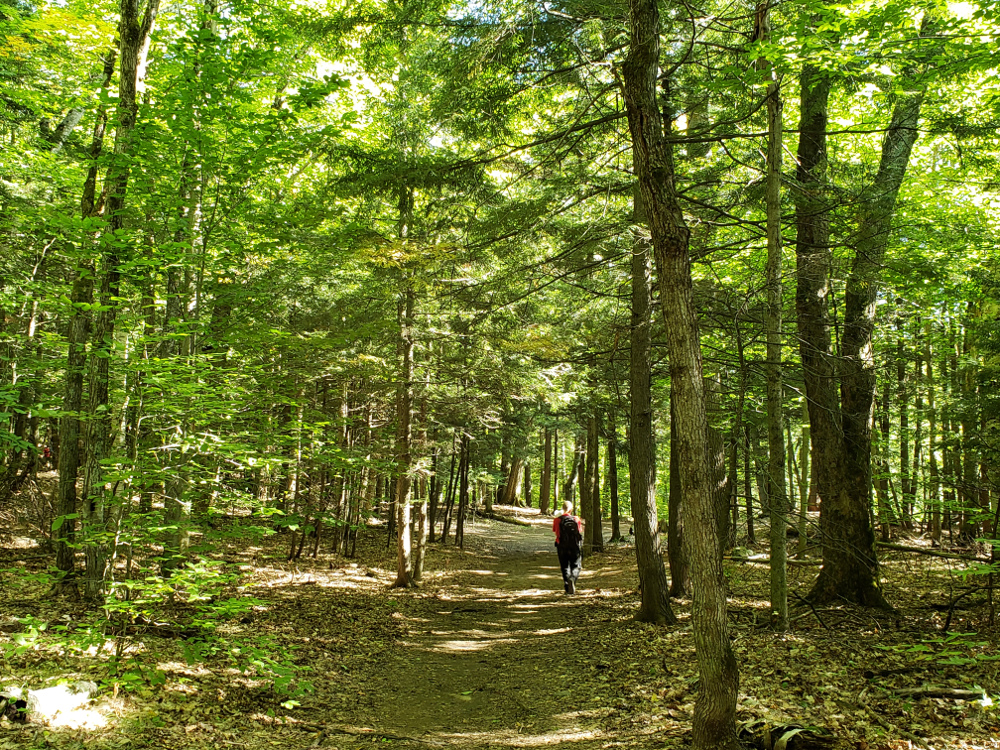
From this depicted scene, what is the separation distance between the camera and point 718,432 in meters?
10.8

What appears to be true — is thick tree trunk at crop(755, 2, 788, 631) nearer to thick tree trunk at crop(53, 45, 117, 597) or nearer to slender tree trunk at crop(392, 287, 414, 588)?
slender tree trunk at crop(392, 287, 414, 588)

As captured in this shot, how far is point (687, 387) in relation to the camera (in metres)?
4.73

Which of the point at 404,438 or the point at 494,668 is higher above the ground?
the point at 404,438

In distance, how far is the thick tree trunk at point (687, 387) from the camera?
14.6 feet

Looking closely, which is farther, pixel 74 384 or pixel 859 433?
Result: pixel 859 433

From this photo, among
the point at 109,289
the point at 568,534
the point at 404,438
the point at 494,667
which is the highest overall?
the point at 109,289

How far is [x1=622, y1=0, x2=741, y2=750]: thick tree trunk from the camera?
14.6ft

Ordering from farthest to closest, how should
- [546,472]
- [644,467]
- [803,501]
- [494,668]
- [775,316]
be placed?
1. [546,472]
2. [803,501]
3. [644,467]
4. [494,668]
5. [775,316]

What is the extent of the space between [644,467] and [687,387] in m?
5.23

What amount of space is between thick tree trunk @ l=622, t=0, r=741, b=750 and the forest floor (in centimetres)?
65

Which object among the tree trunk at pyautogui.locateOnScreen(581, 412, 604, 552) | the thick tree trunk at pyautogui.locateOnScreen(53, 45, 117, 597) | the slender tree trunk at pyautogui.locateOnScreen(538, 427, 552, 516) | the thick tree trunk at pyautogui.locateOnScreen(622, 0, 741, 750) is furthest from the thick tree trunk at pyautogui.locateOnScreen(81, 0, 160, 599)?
the slender tree trunk at pyautogui.locateOnScreen(538, 427, 552, 516)

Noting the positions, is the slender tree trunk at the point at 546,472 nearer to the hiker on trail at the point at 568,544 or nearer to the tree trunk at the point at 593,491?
the tree trunk at the point at 593,491

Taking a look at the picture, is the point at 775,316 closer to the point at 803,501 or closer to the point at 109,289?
the point at 803,501

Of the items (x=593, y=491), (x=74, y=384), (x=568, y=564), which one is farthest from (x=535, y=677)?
(x=593, y=491)
